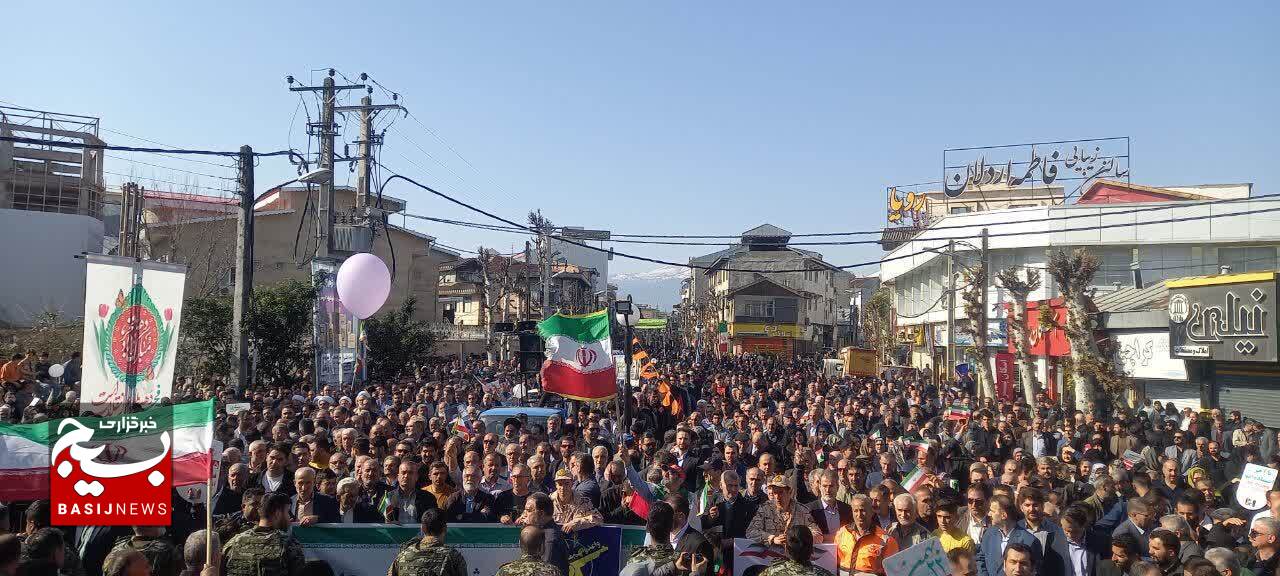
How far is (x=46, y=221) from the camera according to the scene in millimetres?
41281

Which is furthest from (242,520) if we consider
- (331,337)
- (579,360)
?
(331,337)

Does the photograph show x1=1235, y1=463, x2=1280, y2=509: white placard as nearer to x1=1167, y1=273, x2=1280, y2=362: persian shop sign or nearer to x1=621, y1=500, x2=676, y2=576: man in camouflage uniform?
x1=621, y1=500, x2=676, y2=576: man in camouflage uniform

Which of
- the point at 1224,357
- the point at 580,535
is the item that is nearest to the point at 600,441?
the point at 580,535

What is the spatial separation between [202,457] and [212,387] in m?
14.0

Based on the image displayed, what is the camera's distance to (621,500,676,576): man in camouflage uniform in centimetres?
569

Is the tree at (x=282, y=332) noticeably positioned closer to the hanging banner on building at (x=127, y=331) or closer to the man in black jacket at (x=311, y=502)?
the hanging banner on building at (x=127, y=331)

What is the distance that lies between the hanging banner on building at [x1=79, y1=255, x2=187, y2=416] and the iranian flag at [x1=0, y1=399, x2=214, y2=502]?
248cm

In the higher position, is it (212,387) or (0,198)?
(0,198)

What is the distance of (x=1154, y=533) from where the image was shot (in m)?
5.88

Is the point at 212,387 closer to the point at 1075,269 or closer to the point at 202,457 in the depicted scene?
the point at 202,457

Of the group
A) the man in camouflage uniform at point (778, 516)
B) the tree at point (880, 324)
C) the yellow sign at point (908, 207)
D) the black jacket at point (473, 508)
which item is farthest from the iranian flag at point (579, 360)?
the yellow sign at point (908, 207)

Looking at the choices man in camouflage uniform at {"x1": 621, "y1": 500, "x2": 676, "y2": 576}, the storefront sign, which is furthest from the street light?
the storefront sign

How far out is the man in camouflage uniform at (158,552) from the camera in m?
5.23

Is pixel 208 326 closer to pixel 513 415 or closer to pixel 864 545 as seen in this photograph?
pixel 513 415
